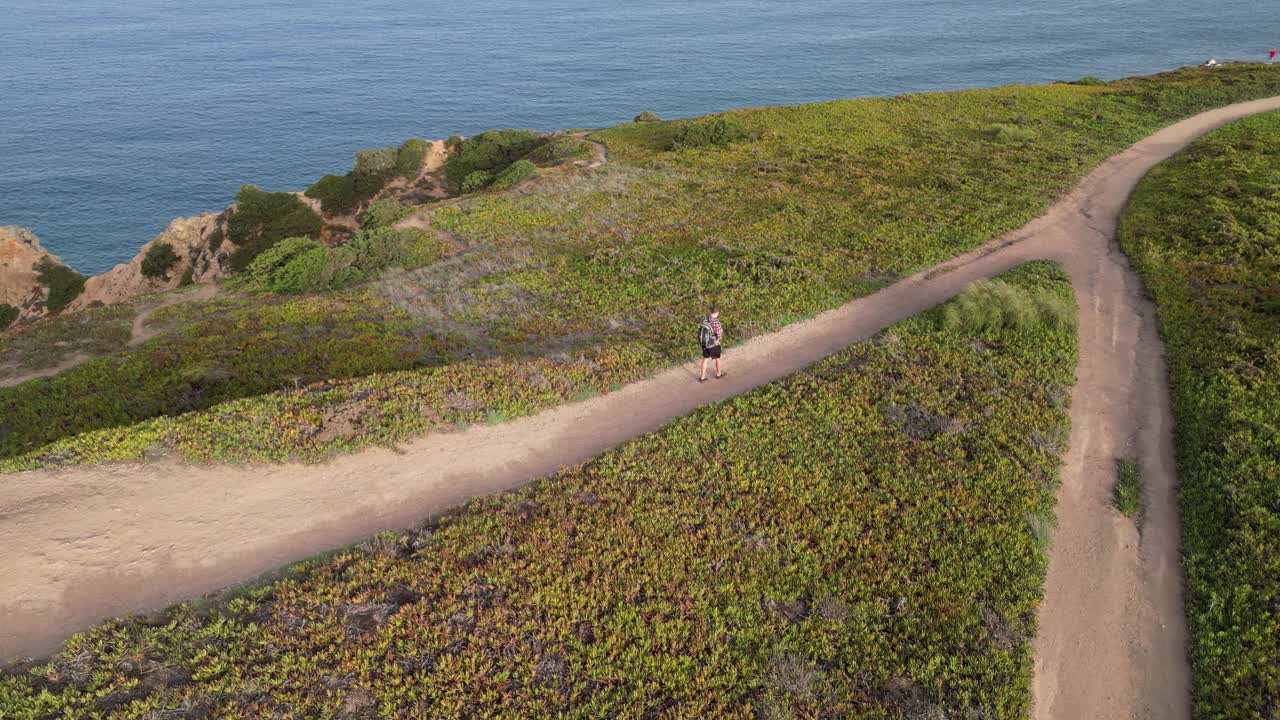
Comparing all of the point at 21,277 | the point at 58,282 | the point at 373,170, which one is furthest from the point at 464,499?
the point at 21,277

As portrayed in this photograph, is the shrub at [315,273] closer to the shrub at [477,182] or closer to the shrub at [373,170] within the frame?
the shrub at [477,182]

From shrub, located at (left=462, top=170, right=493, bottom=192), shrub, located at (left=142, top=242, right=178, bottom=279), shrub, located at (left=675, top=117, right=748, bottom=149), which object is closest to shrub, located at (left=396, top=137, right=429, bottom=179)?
shrub, located at (left=462, top=170, right=493, bottom=192)

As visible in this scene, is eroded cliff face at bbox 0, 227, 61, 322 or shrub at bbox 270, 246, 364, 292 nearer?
shrub at bbox 270, 246, 364, 292

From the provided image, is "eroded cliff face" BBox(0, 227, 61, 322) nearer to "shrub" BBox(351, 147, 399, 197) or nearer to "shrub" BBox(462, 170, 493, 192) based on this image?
"shrub" BBox(351, 147, 399, 197)

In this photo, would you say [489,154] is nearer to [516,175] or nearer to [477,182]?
[477,182]

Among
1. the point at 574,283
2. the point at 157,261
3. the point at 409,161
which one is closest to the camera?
the point at 574,283

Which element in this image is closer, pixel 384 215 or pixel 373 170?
pixel 384 215
